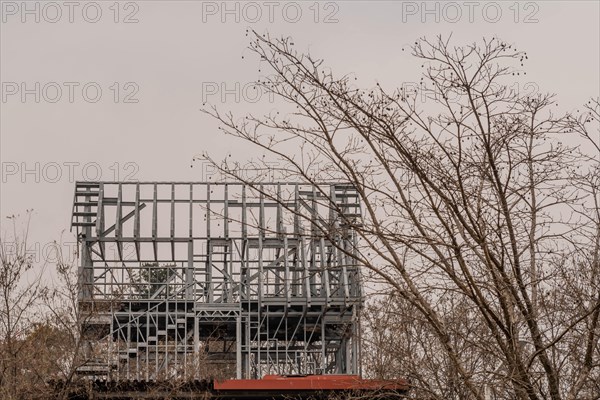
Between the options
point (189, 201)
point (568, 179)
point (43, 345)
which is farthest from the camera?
point (189, 201)

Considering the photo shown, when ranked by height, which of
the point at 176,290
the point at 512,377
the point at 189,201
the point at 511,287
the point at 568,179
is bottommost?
the point at 512,377

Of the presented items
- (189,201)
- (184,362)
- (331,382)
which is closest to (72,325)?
(331,382)

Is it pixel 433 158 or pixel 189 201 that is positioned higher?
pixel 189 201

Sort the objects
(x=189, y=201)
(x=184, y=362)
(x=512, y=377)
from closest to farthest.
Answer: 1. (x=512, y=377)
2. (x=184, y=362)
3. (x=189, y=201)

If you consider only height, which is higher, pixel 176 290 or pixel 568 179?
pixel 176 290

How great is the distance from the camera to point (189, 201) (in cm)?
4084

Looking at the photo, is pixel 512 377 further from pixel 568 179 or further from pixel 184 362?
pixel 184 362

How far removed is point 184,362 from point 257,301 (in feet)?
11.3

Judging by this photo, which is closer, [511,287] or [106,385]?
[511,287]

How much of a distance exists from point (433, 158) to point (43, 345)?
18.6 meters

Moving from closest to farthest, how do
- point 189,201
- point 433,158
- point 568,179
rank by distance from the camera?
point 433,158 → point 568,179 → point 189,201

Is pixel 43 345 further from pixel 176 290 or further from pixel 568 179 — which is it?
pixel 568 179

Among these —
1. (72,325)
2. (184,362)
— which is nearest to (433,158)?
(72,325)

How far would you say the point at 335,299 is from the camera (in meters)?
38.8
